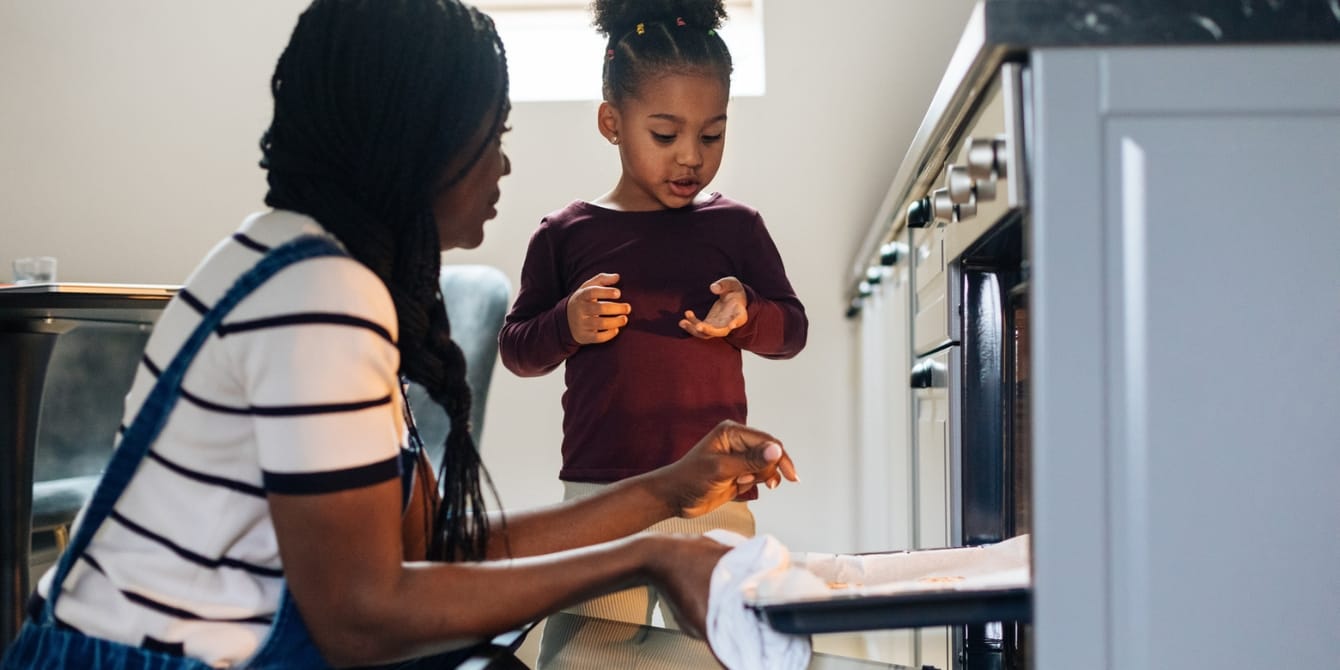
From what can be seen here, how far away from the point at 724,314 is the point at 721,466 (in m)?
0.40

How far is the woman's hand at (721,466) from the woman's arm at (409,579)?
0.27 meters

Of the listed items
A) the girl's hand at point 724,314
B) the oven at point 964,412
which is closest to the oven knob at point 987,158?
the oven at point 964,412

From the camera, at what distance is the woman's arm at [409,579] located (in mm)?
676

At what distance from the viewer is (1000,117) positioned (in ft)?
2.45

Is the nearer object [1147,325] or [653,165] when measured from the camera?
[1147,325]

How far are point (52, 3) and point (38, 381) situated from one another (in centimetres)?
171

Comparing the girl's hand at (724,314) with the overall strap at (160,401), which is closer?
the overall strap at (160,401)

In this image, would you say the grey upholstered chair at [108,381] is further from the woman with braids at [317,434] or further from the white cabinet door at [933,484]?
the woman with braids at [317,434]

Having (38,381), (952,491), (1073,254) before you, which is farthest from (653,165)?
(38,381)

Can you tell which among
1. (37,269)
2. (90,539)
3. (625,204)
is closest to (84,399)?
(37,269)

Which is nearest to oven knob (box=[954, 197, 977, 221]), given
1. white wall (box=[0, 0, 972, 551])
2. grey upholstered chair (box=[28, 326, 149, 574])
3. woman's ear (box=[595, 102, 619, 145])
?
woman's ear (box=[595, 102, 619, 145])

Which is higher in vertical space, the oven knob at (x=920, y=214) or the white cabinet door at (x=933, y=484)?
the oven knob at (x=920, y=214)

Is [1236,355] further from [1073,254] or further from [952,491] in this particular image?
[952,491]

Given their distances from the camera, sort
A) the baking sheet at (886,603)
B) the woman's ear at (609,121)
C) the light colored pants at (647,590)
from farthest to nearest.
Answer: the woman's ear at (609,121)
the light colored pants at (647,590)
the baking sheet at (886,603)
